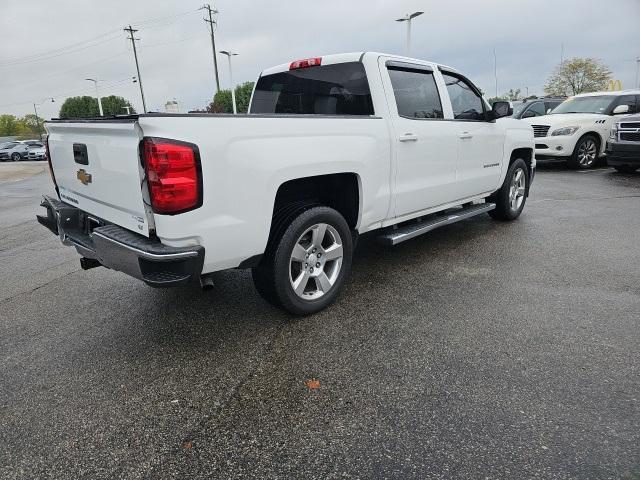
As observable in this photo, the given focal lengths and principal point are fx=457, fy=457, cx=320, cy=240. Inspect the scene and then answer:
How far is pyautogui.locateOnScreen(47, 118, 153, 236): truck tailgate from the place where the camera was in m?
2.71

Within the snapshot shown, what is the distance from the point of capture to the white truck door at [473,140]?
16.0 ft

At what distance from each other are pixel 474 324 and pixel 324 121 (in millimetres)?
1850

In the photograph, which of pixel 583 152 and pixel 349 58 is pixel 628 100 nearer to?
pixel 583 152

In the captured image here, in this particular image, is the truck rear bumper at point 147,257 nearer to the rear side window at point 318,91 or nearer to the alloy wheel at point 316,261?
the alloy wheel at point 316,261

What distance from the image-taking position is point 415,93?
4.34 m

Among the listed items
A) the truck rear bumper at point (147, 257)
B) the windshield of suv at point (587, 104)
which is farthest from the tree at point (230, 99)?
the truck rear bumper at point (147, 257)

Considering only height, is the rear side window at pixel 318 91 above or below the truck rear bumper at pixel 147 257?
above

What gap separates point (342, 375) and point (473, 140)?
11.0ft

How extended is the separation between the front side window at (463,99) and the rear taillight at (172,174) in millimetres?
3228

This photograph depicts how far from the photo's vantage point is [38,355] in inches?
123

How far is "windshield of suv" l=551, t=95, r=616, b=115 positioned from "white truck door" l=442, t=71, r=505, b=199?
27.7 feet

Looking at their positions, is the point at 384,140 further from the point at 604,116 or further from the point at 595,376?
the point at 604,116

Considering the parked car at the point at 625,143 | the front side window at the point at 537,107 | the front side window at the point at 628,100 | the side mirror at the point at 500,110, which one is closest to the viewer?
the side mirror at the point at 500,110

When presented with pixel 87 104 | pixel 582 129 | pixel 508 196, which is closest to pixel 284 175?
pixel 508 196
